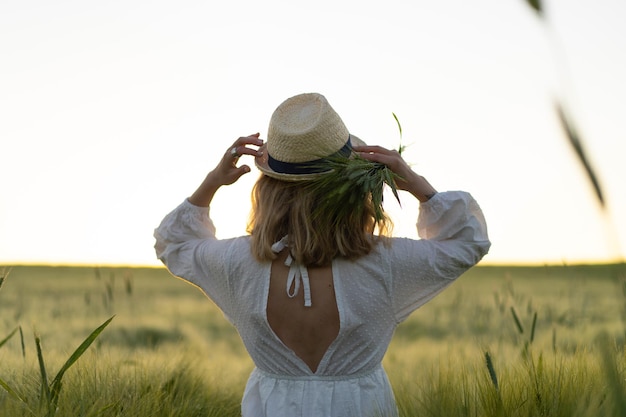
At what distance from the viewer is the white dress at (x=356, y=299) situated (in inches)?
104

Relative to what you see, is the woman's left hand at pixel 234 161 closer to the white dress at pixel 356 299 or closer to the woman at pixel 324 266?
the woman at pixel 324 266

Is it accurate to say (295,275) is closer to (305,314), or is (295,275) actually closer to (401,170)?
(305,314)

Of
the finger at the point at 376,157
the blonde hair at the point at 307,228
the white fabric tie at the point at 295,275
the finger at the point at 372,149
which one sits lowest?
the white fabric tie at the point at 295,275

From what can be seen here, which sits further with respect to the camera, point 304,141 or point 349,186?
point 304,141

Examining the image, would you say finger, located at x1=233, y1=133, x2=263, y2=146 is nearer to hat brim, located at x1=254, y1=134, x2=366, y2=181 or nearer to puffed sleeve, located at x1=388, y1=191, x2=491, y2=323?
hat brim, located at x1=254, y1=134, x2=366, y2=181

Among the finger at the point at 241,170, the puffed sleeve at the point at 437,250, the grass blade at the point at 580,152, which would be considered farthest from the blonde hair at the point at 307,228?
the grass blade at the point at 580,152

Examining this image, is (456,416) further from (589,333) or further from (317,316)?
(589,333)

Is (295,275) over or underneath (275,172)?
underneath

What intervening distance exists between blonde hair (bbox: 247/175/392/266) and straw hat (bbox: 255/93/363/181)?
55mm

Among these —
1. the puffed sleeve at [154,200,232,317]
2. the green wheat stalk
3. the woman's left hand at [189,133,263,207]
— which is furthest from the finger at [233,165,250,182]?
the green wheat stalk

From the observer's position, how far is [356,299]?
2.61 m

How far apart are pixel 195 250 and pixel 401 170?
797 millimetres

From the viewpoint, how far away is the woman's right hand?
2.62 m

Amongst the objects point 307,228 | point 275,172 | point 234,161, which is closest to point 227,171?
point 234,161
